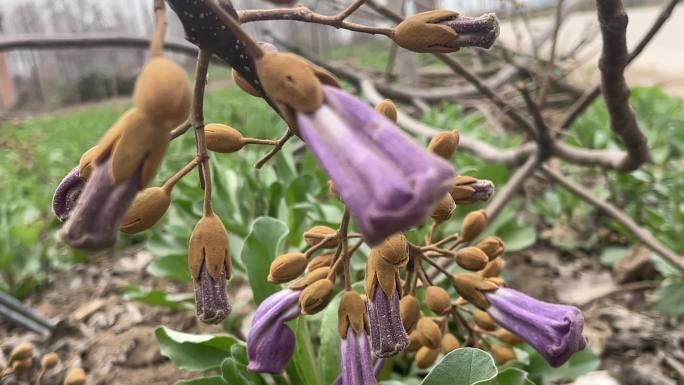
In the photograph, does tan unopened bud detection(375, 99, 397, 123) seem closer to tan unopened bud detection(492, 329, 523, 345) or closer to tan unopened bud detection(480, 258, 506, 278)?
tan unopened bud detection(480, 258, 506, 278)

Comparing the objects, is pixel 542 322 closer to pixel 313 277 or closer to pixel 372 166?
pixel 313 277

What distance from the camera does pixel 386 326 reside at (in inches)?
35.4

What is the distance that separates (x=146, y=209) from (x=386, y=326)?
40 cm

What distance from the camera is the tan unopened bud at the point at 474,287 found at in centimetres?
114

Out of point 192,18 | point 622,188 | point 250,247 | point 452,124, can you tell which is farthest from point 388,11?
point 452,124

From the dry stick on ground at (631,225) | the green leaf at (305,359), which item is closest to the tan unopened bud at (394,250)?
the green leaf at (305,359)

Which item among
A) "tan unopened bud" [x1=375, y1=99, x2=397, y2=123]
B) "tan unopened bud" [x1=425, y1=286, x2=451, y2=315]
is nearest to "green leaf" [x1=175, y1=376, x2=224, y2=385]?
"tan unopened bud" [x1=425, y1=286, x2=451, y2=315]

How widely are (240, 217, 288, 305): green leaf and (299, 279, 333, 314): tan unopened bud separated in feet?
1.55

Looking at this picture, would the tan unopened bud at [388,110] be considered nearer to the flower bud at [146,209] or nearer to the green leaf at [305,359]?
the flower bud at [146,209]

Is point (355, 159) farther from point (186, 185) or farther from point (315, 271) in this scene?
point (186, 185)

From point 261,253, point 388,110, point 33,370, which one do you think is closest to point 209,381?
point 261,253

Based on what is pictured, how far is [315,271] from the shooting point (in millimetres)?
997

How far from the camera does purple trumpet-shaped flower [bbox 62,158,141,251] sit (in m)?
0.57

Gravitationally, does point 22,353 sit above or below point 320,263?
below
